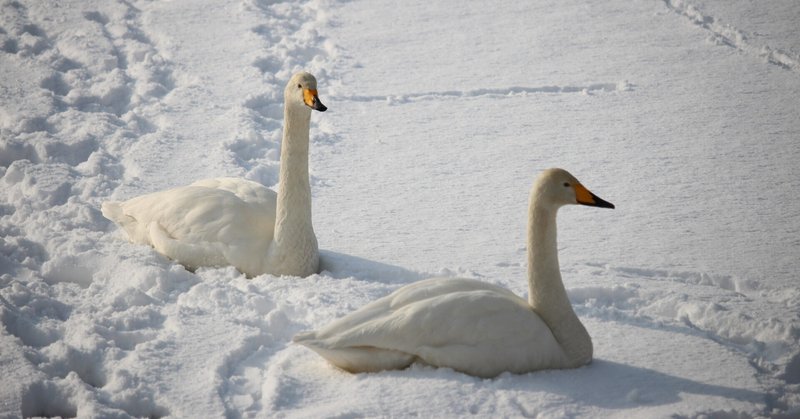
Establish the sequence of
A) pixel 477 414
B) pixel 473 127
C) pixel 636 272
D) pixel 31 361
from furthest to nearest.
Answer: pixel 473 127 → pixel 636 272 → pixel 31 361 → pixel 477 414

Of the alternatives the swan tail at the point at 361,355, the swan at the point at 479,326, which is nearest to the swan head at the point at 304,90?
the swan at the point at 479,326

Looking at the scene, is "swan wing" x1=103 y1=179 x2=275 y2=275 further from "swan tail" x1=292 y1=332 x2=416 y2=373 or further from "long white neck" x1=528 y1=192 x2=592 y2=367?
"long white neck" x1=528 y1=192 x2=592 y2=367

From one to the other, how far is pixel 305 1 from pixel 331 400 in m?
7.43

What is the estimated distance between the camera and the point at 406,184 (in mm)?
6527

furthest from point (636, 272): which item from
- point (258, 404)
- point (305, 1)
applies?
point (305, 1)

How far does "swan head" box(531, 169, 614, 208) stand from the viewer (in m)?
4.09

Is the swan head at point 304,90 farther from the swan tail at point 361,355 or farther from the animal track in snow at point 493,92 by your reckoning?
the animal track in snow at point 493,92

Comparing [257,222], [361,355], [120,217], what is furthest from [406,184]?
[361,355]

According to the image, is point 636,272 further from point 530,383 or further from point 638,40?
point 638,40

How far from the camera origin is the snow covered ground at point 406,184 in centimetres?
395

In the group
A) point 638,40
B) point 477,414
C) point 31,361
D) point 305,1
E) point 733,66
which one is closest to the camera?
point 477,414

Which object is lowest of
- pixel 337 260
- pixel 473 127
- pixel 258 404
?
pixel 258 404

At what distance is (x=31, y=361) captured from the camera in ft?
13.3

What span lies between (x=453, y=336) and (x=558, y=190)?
0.79 meters
